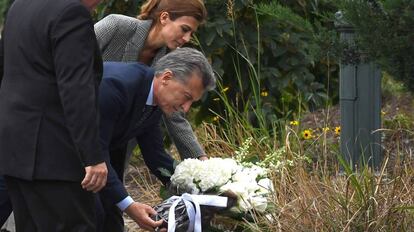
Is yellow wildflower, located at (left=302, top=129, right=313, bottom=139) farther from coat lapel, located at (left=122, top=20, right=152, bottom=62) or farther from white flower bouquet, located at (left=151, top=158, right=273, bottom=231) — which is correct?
coat lapel, located at (left=122, top=20, right=152, bottom=62)

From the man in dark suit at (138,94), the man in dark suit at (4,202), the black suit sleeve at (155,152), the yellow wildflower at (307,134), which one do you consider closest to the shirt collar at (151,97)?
the man in dark suit at (138,94)

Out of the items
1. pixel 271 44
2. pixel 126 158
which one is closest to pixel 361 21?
pixel 126 158

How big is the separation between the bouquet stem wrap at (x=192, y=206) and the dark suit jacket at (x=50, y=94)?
0.69 meters

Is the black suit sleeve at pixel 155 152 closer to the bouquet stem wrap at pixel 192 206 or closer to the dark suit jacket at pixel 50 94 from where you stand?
the bouquet stem wrap at pixel 192 206

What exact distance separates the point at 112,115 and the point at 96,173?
0.50m

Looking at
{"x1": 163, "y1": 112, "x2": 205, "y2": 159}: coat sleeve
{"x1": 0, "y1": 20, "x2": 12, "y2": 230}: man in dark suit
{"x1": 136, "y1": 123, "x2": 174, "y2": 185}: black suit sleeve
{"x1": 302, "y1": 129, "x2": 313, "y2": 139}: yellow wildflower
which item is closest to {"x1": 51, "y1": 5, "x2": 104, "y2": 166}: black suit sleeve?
{"x1": 0, "y1": 20, "x2": 12, "y2": 230}: man in dark suit

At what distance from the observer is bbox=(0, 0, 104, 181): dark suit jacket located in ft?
15.0

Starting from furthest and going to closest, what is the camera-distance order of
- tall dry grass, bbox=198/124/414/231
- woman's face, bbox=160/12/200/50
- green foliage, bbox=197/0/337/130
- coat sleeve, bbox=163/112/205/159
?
green foliage, bbox=197/0/337/130 < coat sleeve, bbox=163/112/205/159 < woman's face, bbox=160/12/200/50 < tall dry grass, bbox=198/124/414/231

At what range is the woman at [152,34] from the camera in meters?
5.91

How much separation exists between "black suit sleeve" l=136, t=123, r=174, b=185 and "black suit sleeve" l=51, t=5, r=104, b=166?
1.20 meters

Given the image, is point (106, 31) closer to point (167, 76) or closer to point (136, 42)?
point (136, 42)

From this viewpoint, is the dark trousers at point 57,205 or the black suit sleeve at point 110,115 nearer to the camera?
the dark trousers at point 57,205

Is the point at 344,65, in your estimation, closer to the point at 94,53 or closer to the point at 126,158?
the point at 126,158

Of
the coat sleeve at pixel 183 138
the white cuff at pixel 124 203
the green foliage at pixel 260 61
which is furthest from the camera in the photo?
the green foliage at pixel 260 61
